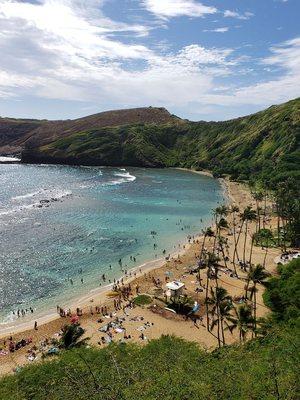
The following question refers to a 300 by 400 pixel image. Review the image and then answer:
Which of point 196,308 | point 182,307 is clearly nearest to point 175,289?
point 182,307

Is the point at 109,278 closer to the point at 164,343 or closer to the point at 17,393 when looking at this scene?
the point at 164,343

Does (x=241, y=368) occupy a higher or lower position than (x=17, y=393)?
higher

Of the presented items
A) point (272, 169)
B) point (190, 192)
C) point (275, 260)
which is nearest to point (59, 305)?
point (275, 260)

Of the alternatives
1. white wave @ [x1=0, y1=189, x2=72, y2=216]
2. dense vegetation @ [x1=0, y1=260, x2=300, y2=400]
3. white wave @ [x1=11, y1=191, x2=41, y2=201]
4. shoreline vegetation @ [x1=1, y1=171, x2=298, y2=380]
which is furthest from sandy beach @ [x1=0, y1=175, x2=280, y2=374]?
white wave @ [x1=11, y1=191, x2=41, y2=201]

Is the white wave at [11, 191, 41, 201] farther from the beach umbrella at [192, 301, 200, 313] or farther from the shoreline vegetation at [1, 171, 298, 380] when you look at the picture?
the beach umbrella at [192, 301, 200, 313]

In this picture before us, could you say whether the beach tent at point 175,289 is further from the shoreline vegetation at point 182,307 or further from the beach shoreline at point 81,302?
the beach shoreline at point 81,302
